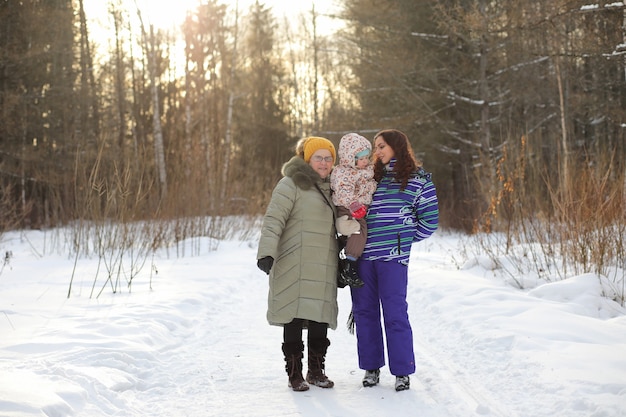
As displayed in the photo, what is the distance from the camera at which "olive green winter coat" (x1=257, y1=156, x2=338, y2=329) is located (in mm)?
4191

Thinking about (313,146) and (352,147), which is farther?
(313,146)

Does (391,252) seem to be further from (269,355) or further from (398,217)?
(269,355)

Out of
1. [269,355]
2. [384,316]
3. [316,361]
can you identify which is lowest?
[269,355]

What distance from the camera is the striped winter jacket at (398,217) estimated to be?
13.7 feet

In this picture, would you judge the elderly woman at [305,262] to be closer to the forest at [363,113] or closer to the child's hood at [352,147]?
the child's hood at [352,147]

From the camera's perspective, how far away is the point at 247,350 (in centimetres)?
534

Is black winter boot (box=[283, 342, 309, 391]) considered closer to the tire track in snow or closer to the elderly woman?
the elderly woman

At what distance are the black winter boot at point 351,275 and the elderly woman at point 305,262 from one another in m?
0.14

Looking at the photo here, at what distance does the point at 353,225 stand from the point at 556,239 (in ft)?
16.7


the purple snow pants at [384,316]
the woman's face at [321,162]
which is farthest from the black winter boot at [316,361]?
the woman's face at [321,162]

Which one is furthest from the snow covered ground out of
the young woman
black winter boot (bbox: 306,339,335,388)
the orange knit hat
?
the orange knit hat

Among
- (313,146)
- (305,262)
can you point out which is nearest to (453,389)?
(305,262)

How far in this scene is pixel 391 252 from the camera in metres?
4.16

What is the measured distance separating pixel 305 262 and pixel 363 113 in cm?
1572
